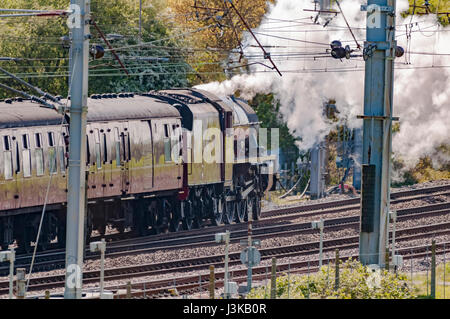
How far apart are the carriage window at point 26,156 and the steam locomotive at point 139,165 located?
0.07ft

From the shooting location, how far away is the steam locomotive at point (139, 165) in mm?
26047

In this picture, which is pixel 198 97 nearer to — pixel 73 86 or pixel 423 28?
pixel 423 28

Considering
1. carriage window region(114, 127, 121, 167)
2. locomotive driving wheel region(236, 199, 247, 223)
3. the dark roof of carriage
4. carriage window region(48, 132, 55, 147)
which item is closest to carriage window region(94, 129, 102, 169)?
the dark roof of carriage

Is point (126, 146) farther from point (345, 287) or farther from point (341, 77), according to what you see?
point (341, 77)

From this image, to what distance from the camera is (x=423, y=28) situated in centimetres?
4469

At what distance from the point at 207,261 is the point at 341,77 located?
60.1 feet

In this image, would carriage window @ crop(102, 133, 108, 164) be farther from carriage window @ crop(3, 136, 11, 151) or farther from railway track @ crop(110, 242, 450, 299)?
railway track @ crop(110, 242, 450, 299)

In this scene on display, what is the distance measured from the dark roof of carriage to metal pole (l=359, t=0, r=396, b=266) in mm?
8832

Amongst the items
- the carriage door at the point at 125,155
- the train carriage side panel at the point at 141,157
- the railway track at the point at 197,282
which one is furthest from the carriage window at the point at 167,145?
the railway track at the point at 197,282

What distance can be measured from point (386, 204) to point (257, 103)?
92.8 feet

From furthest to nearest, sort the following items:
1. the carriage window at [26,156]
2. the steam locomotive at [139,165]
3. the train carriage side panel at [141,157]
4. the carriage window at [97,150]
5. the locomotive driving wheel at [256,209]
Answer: the locomotive driving wheel at [256,209], the train carriage side panel at [141,157], the carriage window at [97,150], the steam locomotive at [139,165], the carriage window at [26,156]

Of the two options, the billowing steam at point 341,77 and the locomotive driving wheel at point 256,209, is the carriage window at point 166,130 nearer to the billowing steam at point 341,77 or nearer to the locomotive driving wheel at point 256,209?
the locomotive driving wheel at point 256,209

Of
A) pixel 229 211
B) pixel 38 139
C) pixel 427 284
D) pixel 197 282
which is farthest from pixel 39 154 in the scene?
pixel 427 284
